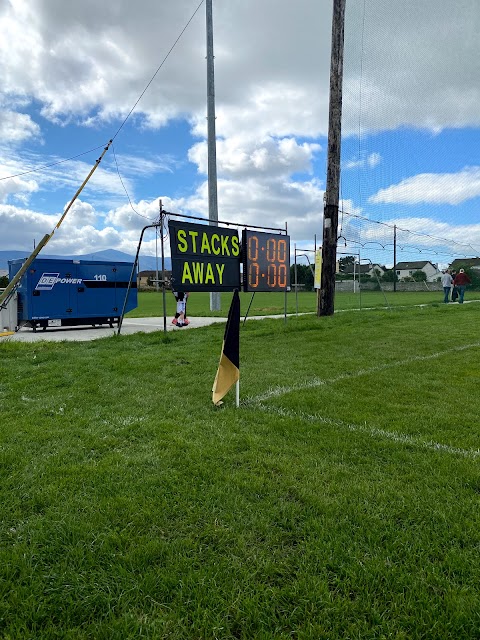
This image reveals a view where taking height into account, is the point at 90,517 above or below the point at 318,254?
below

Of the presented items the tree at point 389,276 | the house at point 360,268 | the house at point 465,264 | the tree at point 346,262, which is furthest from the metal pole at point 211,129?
the house at point 465,264

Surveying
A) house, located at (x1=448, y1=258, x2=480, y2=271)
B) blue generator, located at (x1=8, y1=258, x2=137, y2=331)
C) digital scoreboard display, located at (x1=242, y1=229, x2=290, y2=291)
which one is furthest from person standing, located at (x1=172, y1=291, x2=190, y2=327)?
house, located at (x1=448, y1=258, x2=480, y2=271)

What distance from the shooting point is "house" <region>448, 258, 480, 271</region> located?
110 feet

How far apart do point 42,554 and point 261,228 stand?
8.71 m

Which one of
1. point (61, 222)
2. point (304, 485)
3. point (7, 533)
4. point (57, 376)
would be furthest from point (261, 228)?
point (7, 533)

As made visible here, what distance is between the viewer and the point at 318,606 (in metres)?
1.84

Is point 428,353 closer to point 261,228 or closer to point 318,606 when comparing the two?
point 261,228

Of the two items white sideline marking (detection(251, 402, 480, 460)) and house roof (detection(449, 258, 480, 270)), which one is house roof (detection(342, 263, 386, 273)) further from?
white sideline marking (detection(251, 402, 480, 460))

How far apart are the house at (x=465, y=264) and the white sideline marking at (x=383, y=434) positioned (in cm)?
3267

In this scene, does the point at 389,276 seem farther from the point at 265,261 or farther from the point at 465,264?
the point at 265,261

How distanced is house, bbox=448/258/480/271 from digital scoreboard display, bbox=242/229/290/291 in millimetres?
27209

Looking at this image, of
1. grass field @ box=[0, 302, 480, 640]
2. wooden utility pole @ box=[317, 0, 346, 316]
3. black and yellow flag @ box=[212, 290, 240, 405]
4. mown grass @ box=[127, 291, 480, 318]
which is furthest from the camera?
mown grass @ box=[127, 291, 480, 318]

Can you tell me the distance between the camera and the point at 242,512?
2.51m

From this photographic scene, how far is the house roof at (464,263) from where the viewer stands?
110ft
